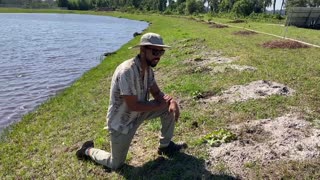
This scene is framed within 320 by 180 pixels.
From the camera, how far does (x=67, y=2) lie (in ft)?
648

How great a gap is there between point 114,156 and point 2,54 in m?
24.0

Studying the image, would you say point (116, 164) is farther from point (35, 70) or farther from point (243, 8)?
point (243, 8)

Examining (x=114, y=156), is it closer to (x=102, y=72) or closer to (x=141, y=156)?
(x=141, y=156)

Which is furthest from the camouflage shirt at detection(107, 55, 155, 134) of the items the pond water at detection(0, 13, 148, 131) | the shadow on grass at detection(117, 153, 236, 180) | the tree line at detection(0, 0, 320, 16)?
the tree line at detection(0, 0, 320, 16)

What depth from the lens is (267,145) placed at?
A: 7348 mm

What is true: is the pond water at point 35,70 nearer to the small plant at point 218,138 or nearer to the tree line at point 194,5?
the small plant at point 218,138

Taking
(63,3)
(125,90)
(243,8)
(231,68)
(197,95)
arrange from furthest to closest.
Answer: (63,3) < (243,8) < (231,68) < (197,95) < (125,90)

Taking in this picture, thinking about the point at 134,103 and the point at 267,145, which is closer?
the point at 134,103

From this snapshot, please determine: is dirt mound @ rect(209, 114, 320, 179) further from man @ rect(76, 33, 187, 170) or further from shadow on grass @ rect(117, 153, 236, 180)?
man @ rect(76, 33, 187, 170)

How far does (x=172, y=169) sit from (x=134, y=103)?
1.56 m

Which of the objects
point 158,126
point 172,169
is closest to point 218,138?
point 172,169

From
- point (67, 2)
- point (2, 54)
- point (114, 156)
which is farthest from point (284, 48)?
point (67, 2)

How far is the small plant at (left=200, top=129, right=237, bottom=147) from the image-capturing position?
7699mm

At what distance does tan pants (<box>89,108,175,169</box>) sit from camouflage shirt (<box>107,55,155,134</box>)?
0.44ft
